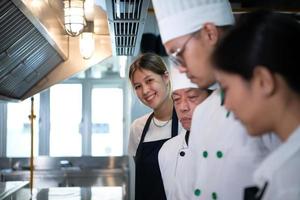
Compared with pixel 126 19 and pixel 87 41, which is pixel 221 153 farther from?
pixel 87 41

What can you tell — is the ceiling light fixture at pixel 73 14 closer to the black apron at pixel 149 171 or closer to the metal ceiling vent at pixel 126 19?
the metal ceiling vent at pixel 126 19

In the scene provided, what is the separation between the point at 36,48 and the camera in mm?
2654

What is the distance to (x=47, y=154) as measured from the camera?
7422 mm

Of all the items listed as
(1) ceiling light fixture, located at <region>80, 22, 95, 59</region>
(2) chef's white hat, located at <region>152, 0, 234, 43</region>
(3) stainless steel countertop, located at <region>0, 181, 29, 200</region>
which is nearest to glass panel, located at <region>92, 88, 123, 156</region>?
(3) stainless steel countertop, located at <region>0, 181, 29, 200</region>

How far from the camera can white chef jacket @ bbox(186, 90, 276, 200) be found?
1.40 metres

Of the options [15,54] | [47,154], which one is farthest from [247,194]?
[47,154]

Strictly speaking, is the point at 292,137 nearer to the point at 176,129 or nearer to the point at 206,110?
the point at 206,110

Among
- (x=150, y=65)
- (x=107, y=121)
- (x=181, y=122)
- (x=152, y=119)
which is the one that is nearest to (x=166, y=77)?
(x=150, y=65)

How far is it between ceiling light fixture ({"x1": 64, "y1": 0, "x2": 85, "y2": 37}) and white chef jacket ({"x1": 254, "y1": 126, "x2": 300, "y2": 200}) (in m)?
1.85


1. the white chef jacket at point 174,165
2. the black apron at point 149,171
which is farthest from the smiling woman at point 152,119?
the white chef jacket at point 174,165

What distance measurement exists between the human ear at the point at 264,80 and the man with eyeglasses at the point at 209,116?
1.14 feet

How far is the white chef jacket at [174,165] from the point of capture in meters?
1.84

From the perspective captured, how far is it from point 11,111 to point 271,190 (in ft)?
23.1

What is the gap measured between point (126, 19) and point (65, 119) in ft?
18.6
